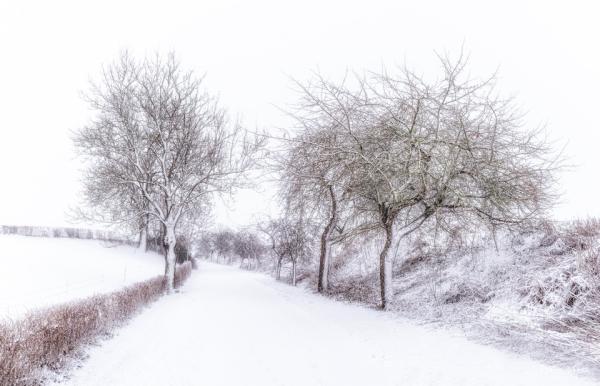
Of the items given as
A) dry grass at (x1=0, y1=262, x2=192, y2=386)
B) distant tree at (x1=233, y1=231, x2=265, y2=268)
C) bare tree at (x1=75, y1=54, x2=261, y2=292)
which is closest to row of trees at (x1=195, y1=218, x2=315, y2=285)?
distant tree at (x1=233, y1=231, x2=265, y2=268)

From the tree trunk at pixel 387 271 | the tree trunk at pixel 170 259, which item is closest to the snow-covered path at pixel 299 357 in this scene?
the tree trunk at pixel 387 271

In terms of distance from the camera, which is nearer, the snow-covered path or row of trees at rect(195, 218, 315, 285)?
the snow-covered path

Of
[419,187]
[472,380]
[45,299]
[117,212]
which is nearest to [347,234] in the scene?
[419,187]

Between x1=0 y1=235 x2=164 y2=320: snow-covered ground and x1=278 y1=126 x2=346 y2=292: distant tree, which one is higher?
x1=278 y1=126 x2=346 y2=292: distant tree

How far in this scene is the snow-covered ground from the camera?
11742mm

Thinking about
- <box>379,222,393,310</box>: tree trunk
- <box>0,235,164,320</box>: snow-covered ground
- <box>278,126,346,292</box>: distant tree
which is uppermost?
<box>278,126,346,292</box>: distant tree

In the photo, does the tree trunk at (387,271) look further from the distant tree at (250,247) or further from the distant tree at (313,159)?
the distant tree at (250,247)

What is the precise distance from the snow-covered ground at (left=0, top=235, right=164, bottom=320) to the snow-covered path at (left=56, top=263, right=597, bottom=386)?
2.90 metres

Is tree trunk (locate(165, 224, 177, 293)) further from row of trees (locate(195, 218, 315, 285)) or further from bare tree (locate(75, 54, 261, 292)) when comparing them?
row of trees (locate(195, 218, 315, 285))

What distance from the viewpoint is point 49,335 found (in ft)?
15.9

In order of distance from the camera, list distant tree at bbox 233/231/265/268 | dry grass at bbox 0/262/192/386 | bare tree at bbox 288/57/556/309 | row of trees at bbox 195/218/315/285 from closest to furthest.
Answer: dry grass at bbox 0/262/192/386 → bare tree at bbox 288/57/556/309 → row of trees at bbox 195/218/315/285 → distant tree at bbox 233/231/265/268

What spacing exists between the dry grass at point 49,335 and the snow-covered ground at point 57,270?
57.7 inches

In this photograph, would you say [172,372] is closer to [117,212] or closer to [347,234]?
[347,234]

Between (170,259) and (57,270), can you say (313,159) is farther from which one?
(57,270)
